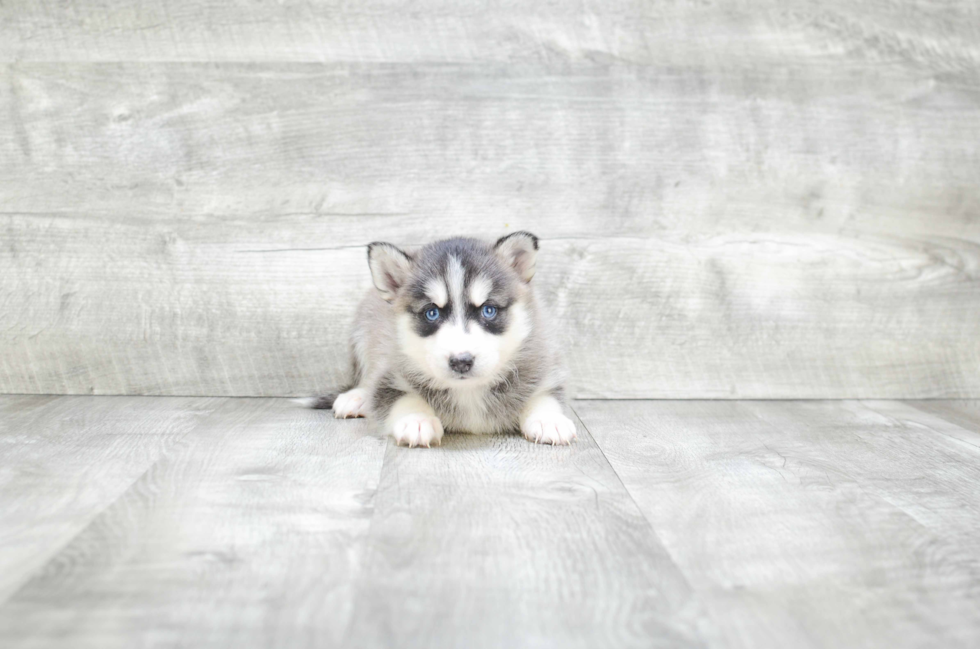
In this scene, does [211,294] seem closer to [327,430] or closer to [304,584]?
[327,430]

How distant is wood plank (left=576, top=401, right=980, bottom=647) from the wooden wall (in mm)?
566

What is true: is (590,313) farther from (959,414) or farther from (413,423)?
(959,414)

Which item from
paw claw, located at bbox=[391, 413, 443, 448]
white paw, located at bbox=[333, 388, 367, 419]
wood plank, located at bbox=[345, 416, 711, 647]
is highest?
wood plank, located at bbox=[345, 416, 711, 647]

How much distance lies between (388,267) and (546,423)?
2.25 ft

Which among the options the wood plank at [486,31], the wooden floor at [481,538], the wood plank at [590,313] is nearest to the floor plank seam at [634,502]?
the wooden floor at [481,538]

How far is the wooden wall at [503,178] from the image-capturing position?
2879 mm

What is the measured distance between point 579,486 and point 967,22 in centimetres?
255

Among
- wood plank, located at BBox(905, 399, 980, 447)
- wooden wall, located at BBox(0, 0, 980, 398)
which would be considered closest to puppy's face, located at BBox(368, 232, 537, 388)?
wooden wall, located at BBox(0, 0, 980, 398)

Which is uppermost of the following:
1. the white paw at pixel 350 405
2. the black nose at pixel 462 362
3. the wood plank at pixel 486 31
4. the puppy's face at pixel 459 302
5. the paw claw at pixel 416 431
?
the wood plank at pixel 486 31

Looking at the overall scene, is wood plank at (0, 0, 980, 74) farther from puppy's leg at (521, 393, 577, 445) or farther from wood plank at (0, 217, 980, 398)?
puppy's leg at (521, 393, 577, 445)

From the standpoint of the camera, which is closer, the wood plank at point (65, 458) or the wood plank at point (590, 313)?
the wood plank at point (65, 458)

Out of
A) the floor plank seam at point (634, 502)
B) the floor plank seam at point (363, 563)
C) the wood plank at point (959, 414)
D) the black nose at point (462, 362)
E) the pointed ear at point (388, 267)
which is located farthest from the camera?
the wood plank at point (959, 414)

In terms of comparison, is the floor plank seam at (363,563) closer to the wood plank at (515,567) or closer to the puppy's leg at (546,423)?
the wood plank at (515,567)

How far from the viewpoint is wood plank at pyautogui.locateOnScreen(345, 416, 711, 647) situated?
3.80ft
